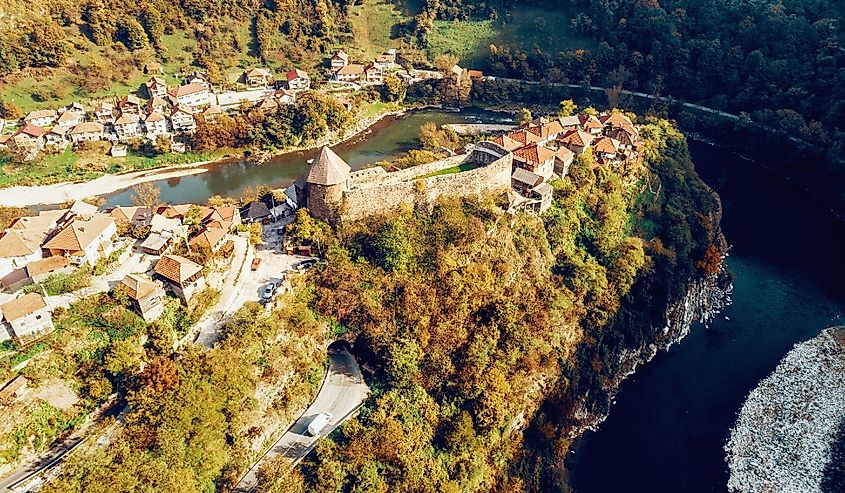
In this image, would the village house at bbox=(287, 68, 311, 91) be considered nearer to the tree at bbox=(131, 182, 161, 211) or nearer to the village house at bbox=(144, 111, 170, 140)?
the village house at bbox=(144, 111, 170, 140)

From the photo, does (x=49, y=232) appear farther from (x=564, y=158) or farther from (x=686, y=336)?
(x=686, y=336)

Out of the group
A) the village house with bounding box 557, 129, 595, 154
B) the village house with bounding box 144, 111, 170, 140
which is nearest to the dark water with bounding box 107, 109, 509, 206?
the village house with bounding box 144, 111, 170, 140

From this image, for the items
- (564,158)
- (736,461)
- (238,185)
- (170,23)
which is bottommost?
(736,461)

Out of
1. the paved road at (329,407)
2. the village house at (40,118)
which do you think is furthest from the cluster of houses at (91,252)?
the village house at (40,118)

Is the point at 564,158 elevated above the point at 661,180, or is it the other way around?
the point at 564,158

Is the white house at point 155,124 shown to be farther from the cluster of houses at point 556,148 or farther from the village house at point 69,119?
the cluster of houses at point 556,148

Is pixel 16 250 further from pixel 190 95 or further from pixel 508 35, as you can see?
pixel 508 35

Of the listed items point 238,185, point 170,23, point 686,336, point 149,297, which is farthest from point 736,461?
point 170,23
